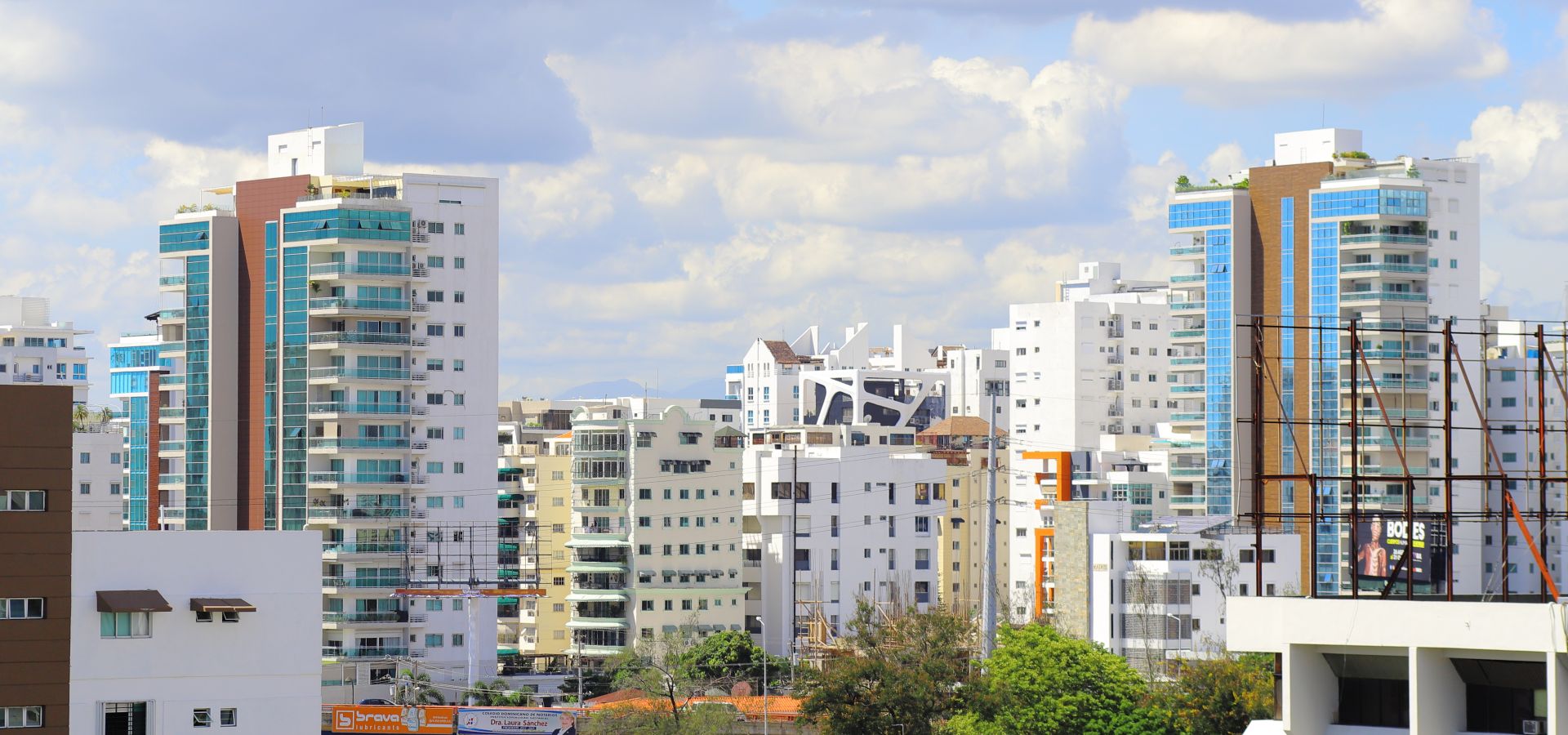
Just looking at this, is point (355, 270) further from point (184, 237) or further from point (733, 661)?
point (733, 661)

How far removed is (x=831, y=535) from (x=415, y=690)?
1276 inches

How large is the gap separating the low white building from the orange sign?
50.2 metres

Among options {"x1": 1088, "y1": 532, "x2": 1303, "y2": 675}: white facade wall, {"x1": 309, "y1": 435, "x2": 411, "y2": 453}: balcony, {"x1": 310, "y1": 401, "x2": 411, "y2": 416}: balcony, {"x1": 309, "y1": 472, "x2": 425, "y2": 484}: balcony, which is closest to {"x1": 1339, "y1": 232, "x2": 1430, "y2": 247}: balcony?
{"x1": 1088, "y1": 532, "x2": 1303, "y2": 675}: white facade wall

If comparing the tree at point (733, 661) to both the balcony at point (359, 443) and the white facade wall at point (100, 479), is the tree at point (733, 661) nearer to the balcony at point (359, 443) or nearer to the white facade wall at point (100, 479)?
the balcony at point (359, 443)

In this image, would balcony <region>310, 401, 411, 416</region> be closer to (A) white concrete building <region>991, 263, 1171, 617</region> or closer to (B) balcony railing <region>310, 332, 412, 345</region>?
(B) balcony railing <region>310, 332, 412, 345</region>

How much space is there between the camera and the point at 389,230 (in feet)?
319

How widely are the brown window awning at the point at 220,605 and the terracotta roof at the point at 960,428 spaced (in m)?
114

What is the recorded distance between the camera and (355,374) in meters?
97.2

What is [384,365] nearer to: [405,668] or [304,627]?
[405,668]

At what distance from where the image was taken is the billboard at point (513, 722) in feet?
265

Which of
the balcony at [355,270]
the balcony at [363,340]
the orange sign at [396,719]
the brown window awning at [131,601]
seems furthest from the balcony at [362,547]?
the brown window awning at [131,601]

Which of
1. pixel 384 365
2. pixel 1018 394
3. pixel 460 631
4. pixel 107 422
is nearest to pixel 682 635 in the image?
pixel 460 631

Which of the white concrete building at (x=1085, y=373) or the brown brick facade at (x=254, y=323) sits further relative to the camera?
the white concrete building at (x=1085, y=373)

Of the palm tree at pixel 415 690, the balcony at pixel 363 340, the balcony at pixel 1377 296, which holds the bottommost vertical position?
the palm tree at pixel 415 690
